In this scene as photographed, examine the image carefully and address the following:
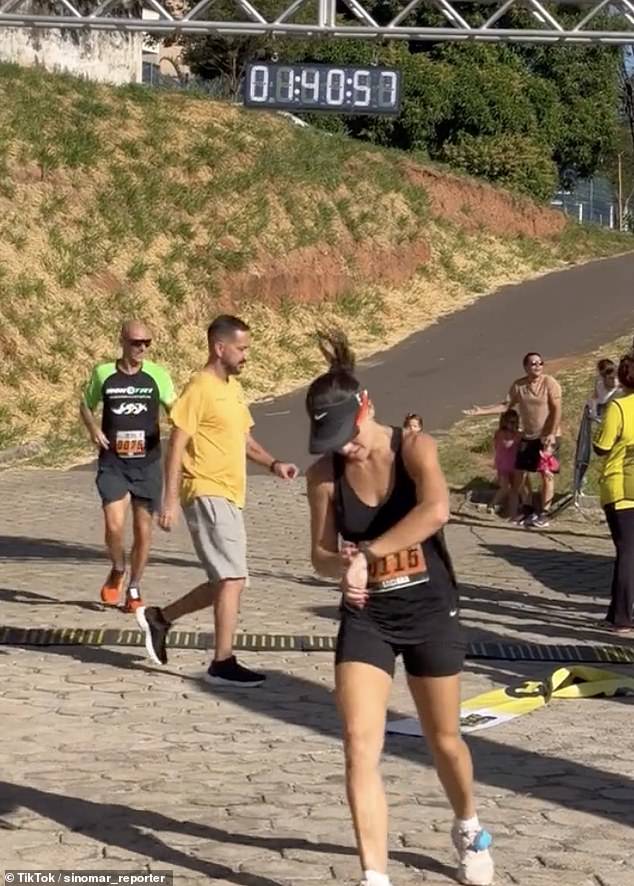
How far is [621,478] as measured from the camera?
11.0 meters

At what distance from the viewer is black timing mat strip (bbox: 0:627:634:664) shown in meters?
10.1

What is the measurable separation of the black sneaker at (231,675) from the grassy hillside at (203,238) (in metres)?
14.5

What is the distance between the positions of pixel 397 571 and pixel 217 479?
11.5ft

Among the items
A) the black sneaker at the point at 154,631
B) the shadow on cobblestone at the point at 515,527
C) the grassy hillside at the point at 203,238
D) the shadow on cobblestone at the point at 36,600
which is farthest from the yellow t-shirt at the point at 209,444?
the grassy hillside at the point at 203,238

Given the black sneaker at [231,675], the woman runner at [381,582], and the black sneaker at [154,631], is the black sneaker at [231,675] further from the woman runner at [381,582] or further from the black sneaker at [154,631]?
the woman runner at [381,582]

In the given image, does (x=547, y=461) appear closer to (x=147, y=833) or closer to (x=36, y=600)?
(x=36, y=600)

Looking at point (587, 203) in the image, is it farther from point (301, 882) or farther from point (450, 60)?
point (301, 882)

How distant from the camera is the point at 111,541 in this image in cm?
1131

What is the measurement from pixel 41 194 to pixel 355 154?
9.56 m

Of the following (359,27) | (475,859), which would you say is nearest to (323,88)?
(359,27)

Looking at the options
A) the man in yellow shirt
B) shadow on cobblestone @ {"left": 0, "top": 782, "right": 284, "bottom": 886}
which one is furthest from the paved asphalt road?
shadow on cobblestone @ {"left": 0, "top": 782, "right": 284, "bottom": 886}

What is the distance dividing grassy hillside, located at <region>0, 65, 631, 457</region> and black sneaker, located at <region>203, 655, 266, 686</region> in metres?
14.5

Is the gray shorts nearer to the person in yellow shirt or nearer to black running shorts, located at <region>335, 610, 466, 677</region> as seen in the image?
the person in yellow shirt

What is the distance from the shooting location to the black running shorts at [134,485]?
11.2m
